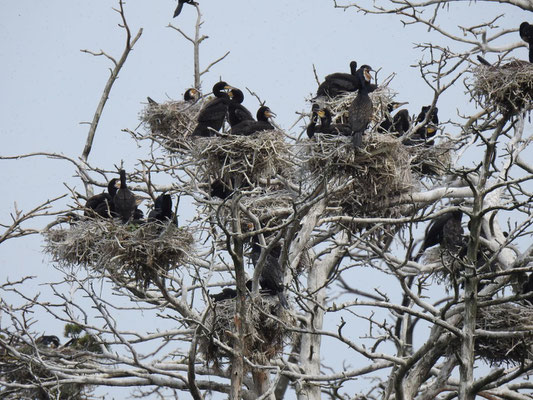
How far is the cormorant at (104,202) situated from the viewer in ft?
42.3

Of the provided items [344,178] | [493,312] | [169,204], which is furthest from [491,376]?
[169,204]

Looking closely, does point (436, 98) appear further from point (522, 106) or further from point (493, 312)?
point (493, 312)

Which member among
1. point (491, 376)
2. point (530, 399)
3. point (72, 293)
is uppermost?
point (72, 293)

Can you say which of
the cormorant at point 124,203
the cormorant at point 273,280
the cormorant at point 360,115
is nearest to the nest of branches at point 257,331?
the cormorant at point 273,280

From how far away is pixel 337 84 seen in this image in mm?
13109

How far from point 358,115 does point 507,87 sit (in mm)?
1951

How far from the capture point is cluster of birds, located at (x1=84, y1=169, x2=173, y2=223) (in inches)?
459

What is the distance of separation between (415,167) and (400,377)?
3.70 m

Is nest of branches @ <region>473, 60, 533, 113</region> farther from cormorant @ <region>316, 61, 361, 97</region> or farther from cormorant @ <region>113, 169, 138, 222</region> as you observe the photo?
cormorant @ <region>113, 169, 138, 222</region>

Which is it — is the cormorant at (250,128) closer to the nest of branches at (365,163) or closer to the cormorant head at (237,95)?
the nest of branches at (365,163)

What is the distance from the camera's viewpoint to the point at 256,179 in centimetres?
1071

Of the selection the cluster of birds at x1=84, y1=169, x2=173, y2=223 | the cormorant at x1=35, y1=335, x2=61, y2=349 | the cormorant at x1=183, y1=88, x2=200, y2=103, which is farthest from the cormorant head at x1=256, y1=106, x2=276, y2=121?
the cormorant at x1=35, y1=335, x2=61, y2=349

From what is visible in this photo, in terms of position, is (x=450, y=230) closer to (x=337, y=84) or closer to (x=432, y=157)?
(x=432, y=157)

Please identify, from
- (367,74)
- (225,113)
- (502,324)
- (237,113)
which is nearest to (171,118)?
(225,113)
